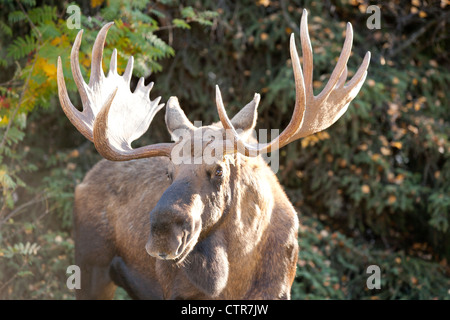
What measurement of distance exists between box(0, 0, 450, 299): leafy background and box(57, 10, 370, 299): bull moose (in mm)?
1528

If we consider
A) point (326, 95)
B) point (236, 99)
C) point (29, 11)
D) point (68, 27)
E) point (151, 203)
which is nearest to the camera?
point (326, 95)

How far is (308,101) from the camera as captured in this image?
11.4 ft

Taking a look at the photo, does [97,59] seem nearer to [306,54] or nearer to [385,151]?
[306,54]

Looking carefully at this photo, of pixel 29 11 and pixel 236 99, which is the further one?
pixel 236 99

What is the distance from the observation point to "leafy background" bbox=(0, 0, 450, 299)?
593 centimetres

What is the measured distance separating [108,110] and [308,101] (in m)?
1.13

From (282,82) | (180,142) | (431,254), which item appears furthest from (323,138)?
(180,142)

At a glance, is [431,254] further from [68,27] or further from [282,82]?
[68,27]

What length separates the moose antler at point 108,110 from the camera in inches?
140

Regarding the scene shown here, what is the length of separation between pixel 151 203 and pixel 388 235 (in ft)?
11.9

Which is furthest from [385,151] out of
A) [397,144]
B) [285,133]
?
[285,133]

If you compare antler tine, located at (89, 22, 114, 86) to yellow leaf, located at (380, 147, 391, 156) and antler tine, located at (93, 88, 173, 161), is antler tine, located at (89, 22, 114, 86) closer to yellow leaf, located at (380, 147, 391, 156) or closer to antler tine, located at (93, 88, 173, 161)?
antler tine, located at (93, 88, 173, 161)

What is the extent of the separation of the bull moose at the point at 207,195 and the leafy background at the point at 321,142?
5.01ft

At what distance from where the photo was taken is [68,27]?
16.2 ft
